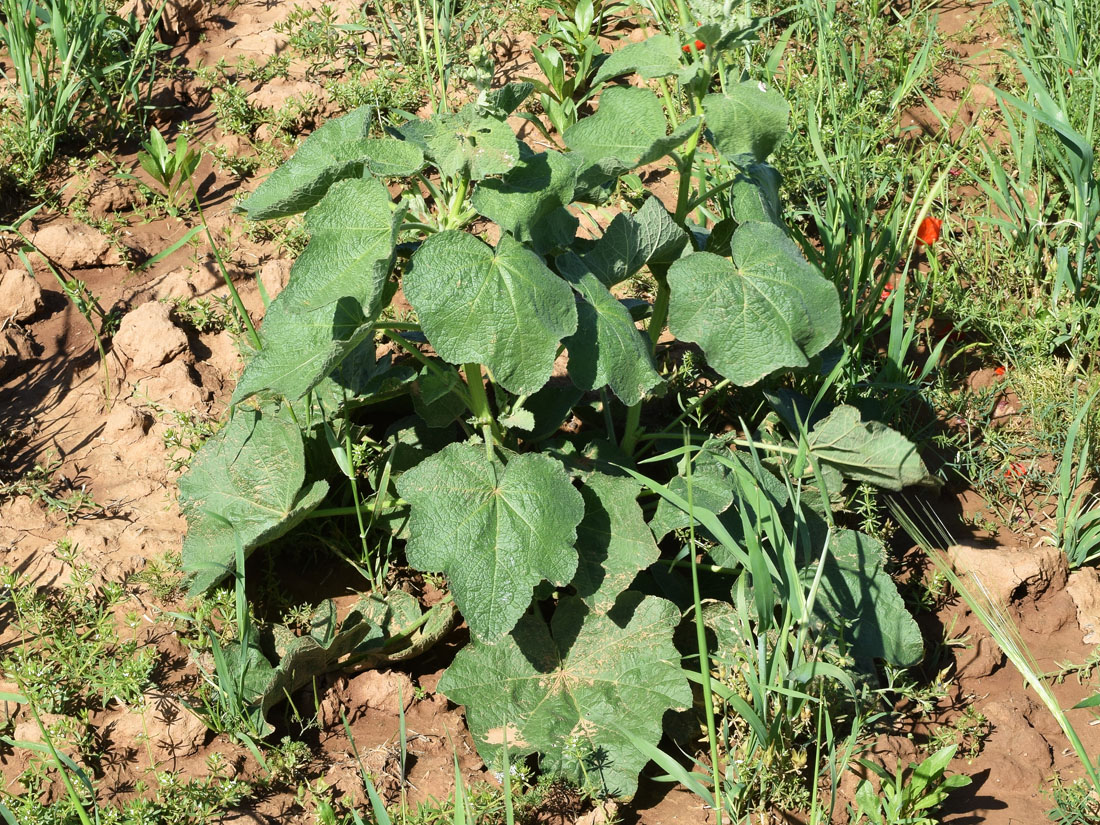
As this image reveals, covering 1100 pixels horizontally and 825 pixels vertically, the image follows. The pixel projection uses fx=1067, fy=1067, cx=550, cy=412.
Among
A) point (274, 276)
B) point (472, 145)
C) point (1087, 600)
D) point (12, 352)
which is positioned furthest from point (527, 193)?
point (1087, 600)

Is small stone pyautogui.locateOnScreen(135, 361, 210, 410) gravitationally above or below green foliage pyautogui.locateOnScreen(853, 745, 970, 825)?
above

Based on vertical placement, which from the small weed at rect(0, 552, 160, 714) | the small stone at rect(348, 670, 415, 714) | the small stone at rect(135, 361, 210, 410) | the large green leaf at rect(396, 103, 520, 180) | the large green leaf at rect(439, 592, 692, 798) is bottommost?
the small stone at rect(348, 670, 415, 714)

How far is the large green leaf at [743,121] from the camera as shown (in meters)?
2.38

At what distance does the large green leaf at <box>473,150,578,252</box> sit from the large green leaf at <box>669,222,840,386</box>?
33 cm

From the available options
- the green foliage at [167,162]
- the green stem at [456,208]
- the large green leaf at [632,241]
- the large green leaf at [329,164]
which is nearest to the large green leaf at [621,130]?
the large green leaf at [632,241]

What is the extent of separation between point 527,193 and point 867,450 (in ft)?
3.67

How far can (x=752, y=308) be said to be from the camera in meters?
2.40

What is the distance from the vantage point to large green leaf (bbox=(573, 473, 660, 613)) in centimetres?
252

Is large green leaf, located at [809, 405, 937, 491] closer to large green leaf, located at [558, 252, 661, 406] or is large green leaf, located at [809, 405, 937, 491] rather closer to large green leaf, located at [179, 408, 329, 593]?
large green leaf, located at [558, 252, 661, 406]

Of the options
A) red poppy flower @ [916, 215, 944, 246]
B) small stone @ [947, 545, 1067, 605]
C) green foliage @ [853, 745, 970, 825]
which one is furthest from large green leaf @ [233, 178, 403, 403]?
red poppy flower @ [916, 215, 944, 246]

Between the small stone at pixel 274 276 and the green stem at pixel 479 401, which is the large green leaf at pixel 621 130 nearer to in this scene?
the green stem at pixel 479 401

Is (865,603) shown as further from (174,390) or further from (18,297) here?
(18,297)

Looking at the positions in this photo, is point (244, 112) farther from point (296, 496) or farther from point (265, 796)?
point (265, 796)

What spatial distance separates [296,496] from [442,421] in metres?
0.41
